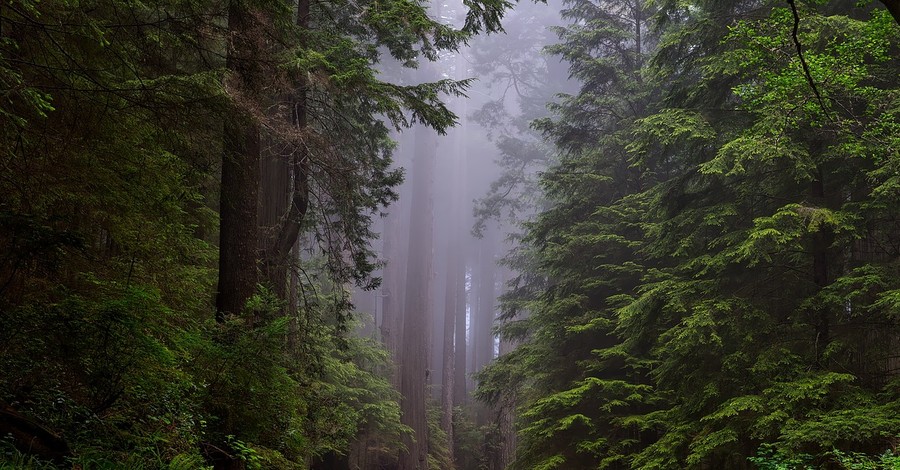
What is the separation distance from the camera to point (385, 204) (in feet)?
37.3

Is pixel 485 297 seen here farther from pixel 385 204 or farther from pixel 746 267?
pixel 746 267

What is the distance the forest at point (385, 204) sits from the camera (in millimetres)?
4426

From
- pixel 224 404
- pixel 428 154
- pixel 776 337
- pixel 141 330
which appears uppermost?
pixel 428 154

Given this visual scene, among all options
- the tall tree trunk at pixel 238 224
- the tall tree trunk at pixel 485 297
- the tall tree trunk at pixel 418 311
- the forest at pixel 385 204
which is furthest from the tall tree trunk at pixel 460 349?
the tall tree trunk at pixel 238 224

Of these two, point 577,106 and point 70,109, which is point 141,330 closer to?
point 70,109

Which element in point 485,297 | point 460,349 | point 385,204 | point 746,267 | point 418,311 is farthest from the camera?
point 485,297

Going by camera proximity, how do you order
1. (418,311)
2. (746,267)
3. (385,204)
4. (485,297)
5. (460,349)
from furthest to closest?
(485,297), (460,349), (418,311), (385,204), (746,267)

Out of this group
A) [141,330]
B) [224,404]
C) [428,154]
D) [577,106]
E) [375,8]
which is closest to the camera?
[141,330]

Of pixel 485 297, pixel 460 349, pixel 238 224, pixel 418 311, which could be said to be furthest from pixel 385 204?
pixel 485 297

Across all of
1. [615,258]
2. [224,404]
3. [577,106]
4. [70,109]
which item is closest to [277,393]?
[224,404]

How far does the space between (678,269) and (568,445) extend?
4507mm

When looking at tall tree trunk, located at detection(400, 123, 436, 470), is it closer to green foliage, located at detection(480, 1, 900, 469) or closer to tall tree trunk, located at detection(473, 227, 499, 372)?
green foliage, located at detection(480, 1, 900, 469)

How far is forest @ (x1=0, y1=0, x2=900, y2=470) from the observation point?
174 inches

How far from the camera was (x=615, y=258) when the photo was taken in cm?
1308
